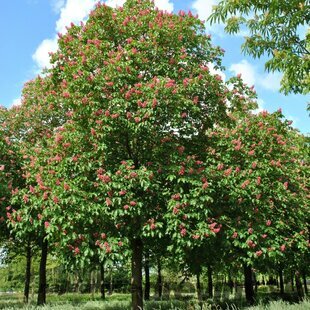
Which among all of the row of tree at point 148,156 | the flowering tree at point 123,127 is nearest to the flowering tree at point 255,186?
the row of tree at point 148,156

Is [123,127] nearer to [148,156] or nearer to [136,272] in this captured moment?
[148,156]

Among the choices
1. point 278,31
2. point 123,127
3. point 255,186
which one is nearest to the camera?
point 278,31

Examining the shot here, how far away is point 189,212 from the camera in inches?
496

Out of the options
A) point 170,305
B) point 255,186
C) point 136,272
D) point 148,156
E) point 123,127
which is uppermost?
point 123,127

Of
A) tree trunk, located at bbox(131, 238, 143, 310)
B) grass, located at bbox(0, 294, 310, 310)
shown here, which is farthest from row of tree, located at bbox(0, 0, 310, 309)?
grass, located at bbox(0, 294, 310, 310)

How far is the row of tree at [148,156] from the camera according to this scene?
1209cm

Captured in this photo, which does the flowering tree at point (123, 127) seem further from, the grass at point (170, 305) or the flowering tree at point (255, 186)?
the grass at point (170, 305)

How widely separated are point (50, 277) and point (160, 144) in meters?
53.2

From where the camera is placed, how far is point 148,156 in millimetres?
14156

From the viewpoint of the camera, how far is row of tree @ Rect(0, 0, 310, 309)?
12.1 meters

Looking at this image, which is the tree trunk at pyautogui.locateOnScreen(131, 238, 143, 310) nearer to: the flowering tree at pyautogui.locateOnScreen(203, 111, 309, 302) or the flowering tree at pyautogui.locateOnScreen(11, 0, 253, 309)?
the flowering tree at pyautogui.locateOnScreen(11, 0, 253, 309)

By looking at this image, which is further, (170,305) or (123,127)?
(170,305)

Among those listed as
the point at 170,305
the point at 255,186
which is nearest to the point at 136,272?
the point at 255,186

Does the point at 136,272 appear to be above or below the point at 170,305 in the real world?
above
